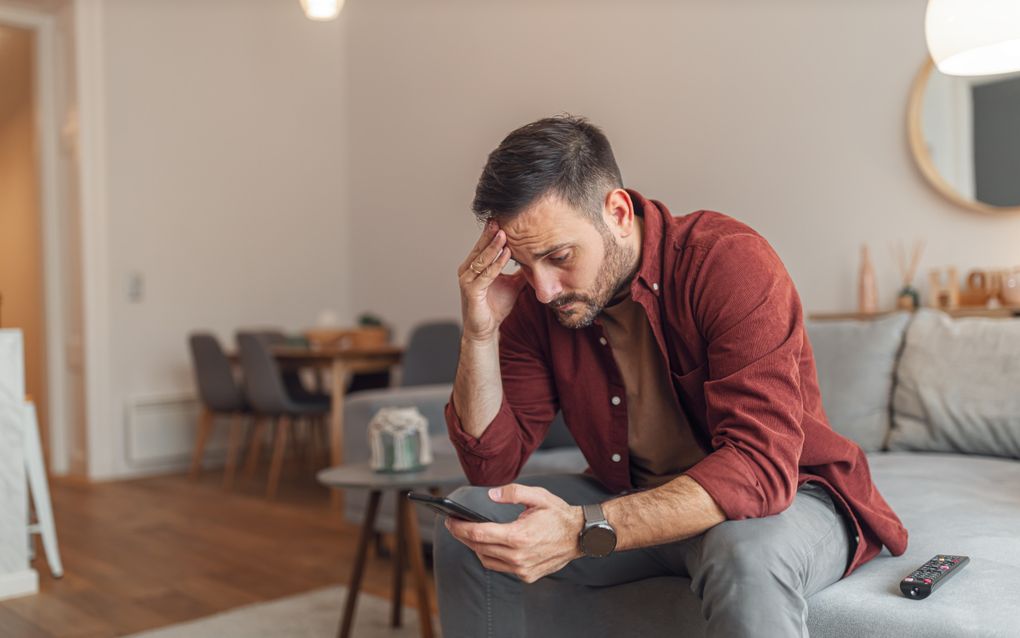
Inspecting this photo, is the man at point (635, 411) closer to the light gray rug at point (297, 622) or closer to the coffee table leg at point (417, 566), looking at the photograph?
the coffee table leg at point (417, 566)

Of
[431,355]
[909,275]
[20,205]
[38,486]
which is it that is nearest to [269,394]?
[431,355]

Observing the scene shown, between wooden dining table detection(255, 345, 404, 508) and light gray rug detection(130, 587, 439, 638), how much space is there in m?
1.50

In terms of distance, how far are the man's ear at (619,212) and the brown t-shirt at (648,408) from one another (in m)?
0.12

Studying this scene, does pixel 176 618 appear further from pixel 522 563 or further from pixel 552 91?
pixel 552 91

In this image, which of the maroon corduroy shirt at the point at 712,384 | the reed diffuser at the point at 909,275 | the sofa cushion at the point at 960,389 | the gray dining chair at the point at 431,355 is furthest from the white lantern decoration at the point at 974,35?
the gray dining chair at the point at 431,355

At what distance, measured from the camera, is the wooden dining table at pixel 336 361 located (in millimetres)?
4301

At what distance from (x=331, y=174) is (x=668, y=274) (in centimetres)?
503

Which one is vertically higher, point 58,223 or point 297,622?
point 58,223

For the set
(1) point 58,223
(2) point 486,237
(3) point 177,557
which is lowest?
(3) point 177,557

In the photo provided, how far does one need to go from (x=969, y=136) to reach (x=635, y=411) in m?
2.39

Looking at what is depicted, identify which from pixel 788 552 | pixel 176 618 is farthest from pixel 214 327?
pixel 788 552

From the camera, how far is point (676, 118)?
4.25 meters

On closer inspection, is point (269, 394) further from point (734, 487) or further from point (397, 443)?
point (734, 487)

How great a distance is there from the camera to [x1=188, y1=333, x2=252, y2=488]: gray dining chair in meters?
4.70
